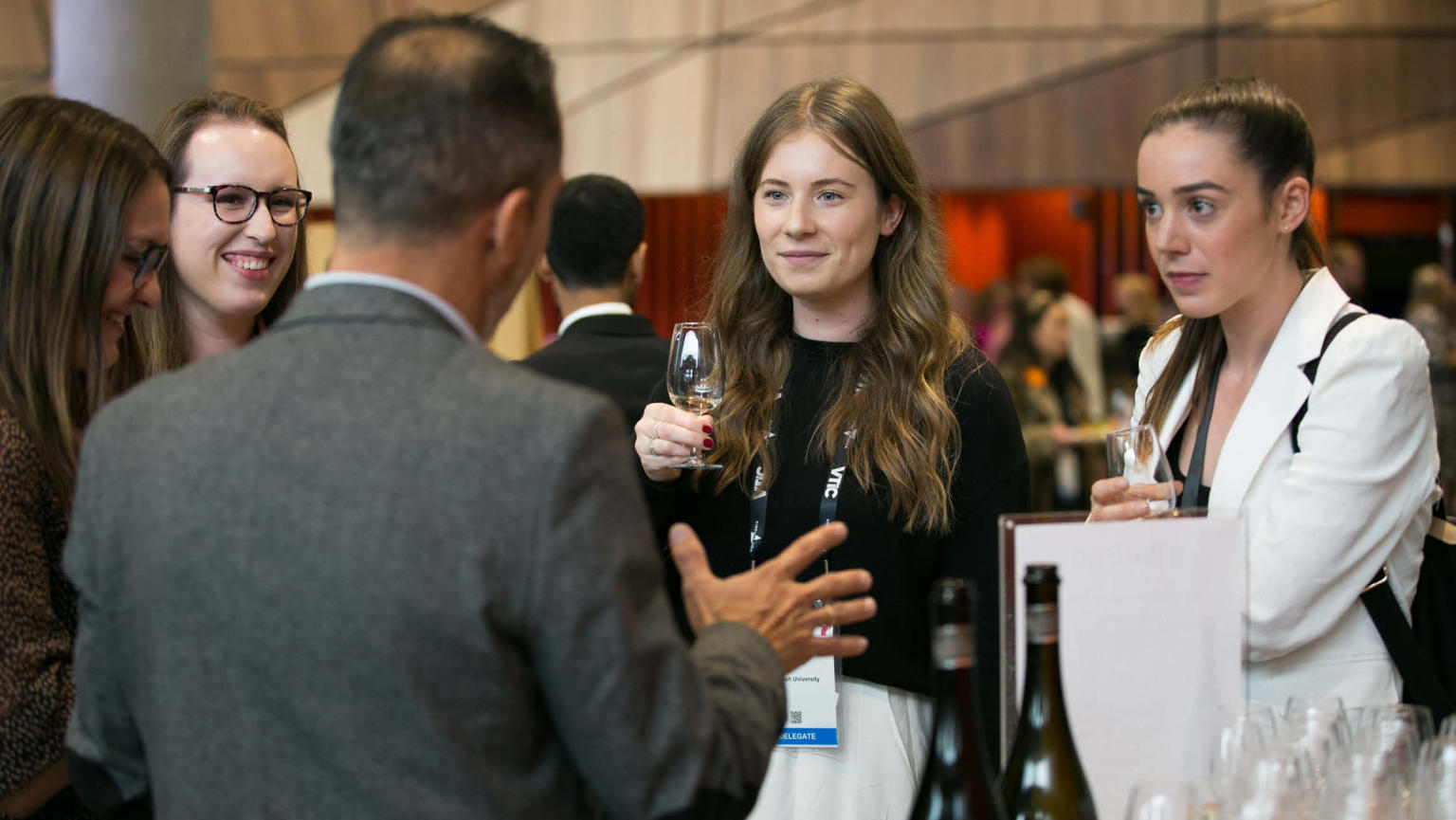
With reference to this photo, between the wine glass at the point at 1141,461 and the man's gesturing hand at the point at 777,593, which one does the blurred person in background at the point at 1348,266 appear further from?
the man's gesturing hand at the point at 777,593

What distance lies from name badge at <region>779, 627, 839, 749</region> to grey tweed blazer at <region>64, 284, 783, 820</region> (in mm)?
809

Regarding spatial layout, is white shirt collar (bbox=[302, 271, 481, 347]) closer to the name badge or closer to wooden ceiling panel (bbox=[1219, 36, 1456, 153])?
the name badge

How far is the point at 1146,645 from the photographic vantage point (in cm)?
146

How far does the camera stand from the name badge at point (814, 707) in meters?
1.99

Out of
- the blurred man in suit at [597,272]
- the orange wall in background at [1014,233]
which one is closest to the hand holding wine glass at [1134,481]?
the blurred man in suit at [597,272]

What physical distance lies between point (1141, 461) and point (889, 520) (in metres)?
0.51

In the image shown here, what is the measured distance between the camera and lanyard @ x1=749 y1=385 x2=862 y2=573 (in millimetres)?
2088

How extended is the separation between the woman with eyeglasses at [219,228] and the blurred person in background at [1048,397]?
569 cm

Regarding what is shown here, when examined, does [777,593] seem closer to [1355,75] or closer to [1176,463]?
[1176,463]

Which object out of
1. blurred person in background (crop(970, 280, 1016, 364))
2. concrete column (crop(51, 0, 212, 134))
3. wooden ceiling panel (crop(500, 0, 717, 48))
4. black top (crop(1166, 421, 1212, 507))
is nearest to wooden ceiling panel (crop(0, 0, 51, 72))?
wooden ceiling panel (crop(500, 0, 717, 48))

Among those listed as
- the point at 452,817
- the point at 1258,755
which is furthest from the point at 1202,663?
the point at 452,817

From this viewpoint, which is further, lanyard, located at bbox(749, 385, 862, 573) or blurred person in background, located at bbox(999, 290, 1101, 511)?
blurred person in background, located at bbox(999, 290, 1101, 511)

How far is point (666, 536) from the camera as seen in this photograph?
228 centimetres

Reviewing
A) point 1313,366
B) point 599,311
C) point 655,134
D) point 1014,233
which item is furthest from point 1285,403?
point 1014,233
